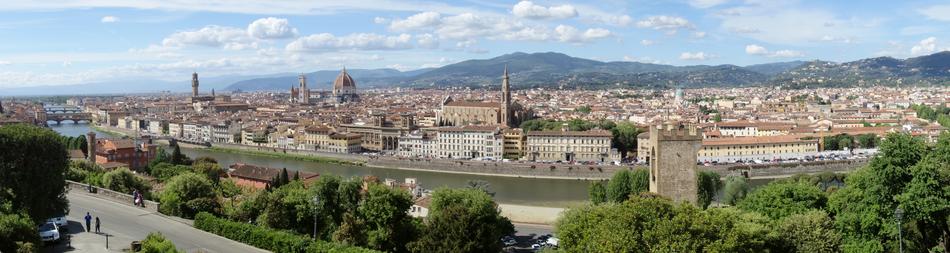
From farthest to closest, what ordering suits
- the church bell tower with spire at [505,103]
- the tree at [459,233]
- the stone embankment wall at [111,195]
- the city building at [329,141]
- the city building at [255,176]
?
the church bell tower with spire at [505,103]
the city building at [329,141]
the city building at [255,176]
the stone embankment wall at [111,195]
the tree at [459,233]

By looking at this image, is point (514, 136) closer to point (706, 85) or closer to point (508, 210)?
point (508, 210)

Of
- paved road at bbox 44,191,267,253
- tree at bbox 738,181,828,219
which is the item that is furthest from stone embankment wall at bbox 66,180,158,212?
tree at bbox 738,181,828,219

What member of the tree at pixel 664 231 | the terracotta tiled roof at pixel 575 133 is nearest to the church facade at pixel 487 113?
the terracotta tiled roof at pixel 575 133

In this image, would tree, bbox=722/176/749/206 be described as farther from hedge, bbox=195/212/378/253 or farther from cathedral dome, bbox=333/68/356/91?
cathedral dome, bbox=333/68/356/91

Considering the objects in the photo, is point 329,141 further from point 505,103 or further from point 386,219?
point 386,219

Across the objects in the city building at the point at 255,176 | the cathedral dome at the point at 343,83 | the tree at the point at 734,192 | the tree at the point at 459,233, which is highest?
the cathedral dome at the point at 343,83

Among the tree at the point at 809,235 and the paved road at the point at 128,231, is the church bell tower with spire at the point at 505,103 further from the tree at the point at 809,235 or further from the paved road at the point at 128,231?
the tree at the point at 809,235

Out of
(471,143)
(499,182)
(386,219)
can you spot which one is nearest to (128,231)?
(386,219)
